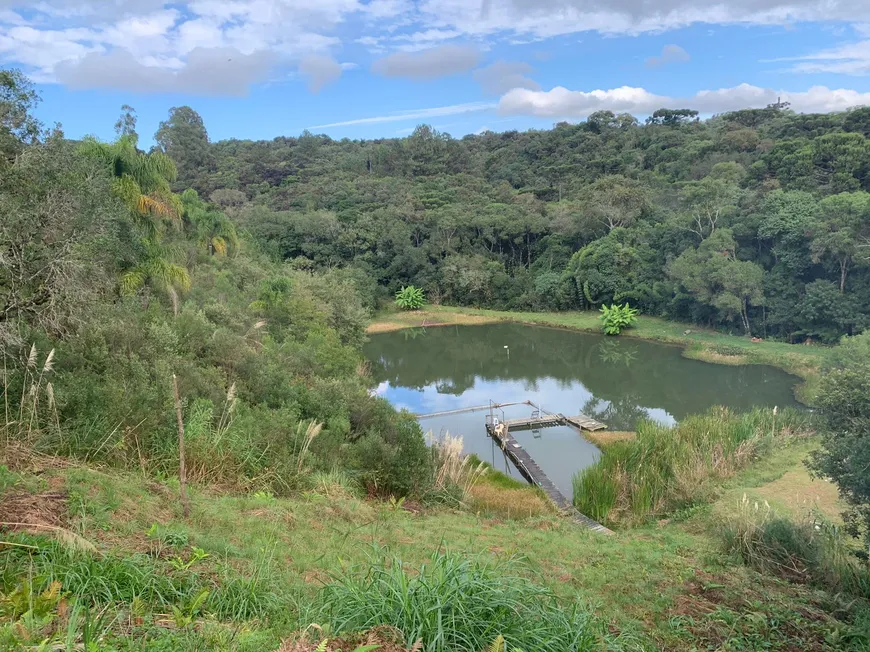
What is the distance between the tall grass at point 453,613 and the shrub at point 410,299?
3352cm

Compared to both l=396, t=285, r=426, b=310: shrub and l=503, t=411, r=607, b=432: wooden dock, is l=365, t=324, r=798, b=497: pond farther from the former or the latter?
l=396, t=285, r=426, b=310: shrub

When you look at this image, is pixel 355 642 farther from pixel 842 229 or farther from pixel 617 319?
pixel 617 319

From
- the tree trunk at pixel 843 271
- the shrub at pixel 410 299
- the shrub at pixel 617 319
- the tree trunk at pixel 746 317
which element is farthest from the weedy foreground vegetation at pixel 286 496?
the shrub at pixel 410 299

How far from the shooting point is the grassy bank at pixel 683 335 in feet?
73.9

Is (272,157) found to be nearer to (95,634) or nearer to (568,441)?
(568,441)

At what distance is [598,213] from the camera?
35.9 m

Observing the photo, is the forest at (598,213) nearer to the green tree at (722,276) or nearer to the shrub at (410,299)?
the green tree at (722,276)

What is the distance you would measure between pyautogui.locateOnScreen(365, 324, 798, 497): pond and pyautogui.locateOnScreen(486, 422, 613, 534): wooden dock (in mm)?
273

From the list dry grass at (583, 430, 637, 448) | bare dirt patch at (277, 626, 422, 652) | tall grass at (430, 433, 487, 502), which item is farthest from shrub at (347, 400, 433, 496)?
dry grass at (583, 430, 637, 448)

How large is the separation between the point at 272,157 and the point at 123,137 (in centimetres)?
5257

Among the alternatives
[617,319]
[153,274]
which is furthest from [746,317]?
[153,274]

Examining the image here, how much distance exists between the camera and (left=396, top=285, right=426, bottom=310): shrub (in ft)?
119

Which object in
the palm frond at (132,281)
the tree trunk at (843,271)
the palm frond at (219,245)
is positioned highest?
the palm frond at (219,245)

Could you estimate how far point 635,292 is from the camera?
3173 centimetres
